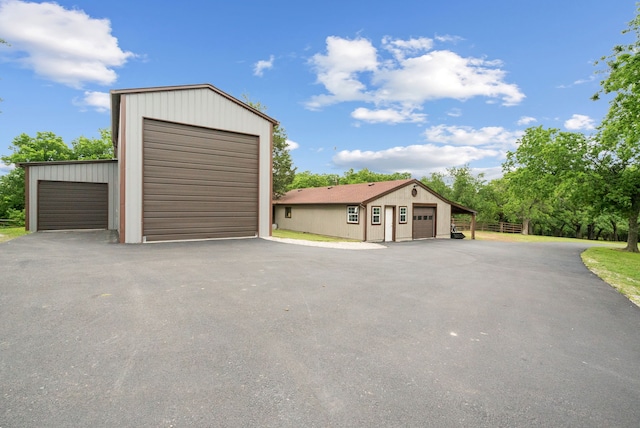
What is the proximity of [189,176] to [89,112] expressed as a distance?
21.1m

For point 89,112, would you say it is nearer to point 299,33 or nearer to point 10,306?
point 299,33

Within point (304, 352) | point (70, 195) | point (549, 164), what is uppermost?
point (549, 164)

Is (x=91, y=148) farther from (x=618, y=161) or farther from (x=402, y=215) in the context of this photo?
(x=618, y=161)

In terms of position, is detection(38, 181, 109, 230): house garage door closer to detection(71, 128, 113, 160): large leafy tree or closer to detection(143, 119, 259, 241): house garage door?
detection(143, 119, 259, 241): house garage door

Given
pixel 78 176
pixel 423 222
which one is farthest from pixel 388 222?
pixel 78 176

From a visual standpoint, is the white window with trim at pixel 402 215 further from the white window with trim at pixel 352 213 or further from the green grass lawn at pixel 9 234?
the green grass lawn at pixel 9 234

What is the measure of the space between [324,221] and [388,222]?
15.3 ft

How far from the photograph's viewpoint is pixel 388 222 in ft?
63.1

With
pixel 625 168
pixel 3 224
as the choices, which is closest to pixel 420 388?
pixel 625 168

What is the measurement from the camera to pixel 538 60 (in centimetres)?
1509

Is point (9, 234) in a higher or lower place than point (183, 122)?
lower

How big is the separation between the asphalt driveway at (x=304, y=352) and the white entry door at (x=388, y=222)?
12.2m

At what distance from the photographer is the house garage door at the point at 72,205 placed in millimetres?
15977

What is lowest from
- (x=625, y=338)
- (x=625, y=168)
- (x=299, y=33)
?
(x=625, y=338)
